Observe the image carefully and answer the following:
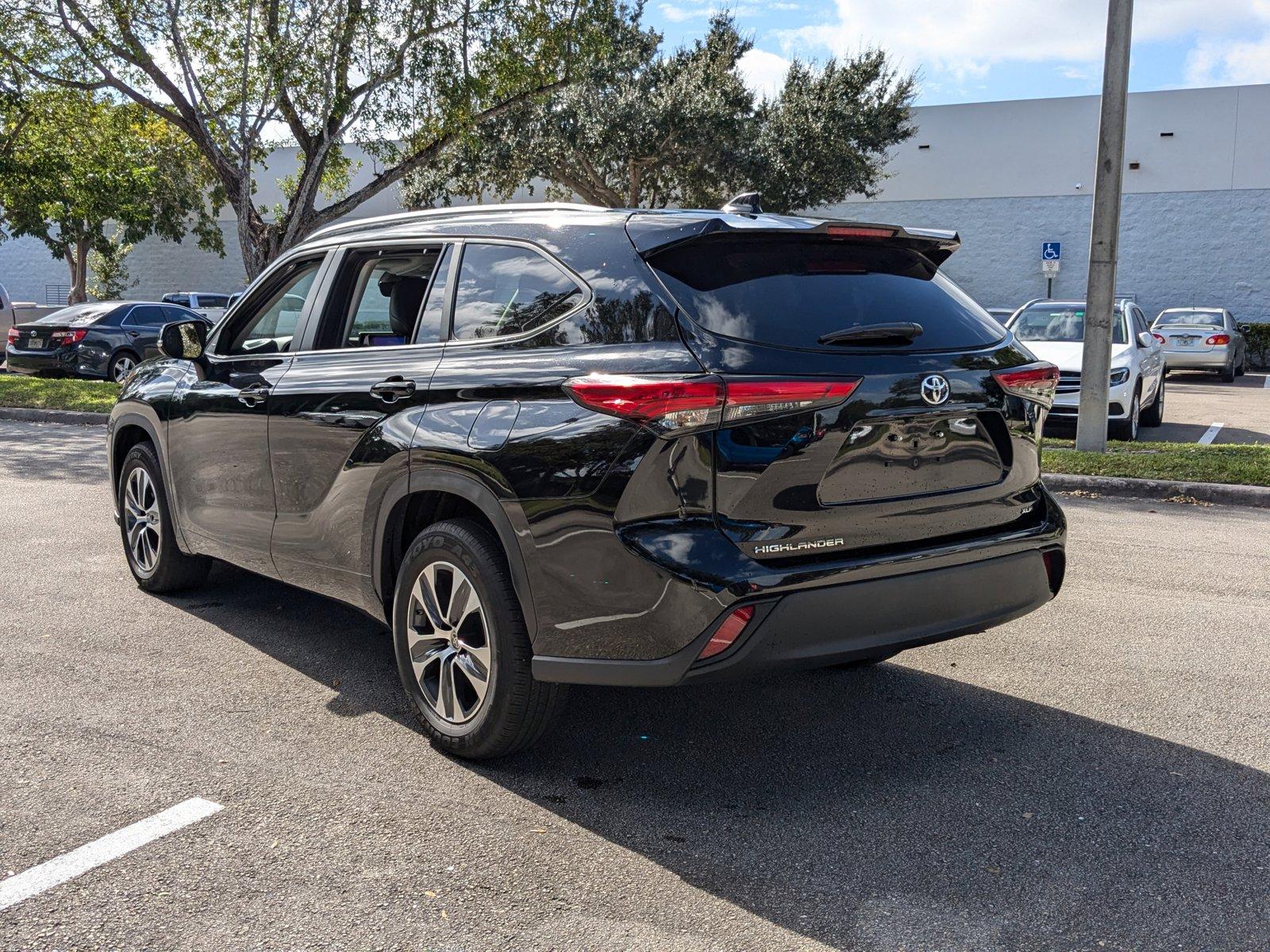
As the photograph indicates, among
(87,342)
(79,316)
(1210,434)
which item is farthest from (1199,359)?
(79,316)

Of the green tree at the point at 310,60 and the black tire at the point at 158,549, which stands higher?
the green tree at the point at 310,60

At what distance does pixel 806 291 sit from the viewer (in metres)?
3.54

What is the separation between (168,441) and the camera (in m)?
5.50

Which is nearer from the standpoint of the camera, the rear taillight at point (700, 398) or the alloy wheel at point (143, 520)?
the rear taillight at point (700, 398)

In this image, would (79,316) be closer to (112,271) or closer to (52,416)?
(52,416)

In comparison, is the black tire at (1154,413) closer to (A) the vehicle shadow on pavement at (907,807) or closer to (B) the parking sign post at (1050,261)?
(A) the vehicle shadow on pavement at (907,807)

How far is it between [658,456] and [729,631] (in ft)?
1.69

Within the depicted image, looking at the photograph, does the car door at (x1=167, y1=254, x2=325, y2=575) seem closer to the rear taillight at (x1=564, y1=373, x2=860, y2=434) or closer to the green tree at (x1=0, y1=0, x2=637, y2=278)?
the rear taillight at (x1=564, y1=373, x2=860, y2=434)

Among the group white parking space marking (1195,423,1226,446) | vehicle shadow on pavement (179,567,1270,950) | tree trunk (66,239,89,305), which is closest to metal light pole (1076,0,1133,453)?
white parking space marking (1195,423,1226,446)

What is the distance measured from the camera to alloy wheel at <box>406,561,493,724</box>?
372cm

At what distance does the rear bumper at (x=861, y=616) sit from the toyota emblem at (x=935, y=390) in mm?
466

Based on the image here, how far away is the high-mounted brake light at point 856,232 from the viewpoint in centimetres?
367

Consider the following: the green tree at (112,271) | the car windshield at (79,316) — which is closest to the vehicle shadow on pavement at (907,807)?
the car windshield at (79,316)

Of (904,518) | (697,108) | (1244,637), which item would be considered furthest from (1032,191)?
(904,518)
